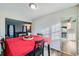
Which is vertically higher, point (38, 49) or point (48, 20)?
point (48, 20)

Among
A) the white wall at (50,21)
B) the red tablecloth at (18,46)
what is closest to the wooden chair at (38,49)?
the red tablecloth at (18,46)

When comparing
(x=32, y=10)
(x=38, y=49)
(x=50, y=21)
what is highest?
(x=32, y=10)

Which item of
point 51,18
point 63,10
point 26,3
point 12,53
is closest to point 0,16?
point 26,3

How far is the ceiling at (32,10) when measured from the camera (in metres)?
1.81

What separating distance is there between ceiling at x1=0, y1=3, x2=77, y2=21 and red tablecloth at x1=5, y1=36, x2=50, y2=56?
0.41 meters

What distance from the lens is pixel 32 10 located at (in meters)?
1.87

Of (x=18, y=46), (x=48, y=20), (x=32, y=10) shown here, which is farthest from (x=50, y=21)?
(x=18, y=46)

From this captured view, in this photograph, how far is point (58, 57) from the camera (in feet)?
6.08

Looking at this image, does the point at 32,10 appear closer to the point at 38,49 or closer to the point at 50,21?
the point at 50,21

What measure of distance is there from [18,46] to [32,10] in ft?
2.16

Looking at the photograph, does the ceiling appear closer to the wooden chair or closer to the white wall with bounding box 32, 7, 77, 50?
the white wall with bounding box 32, 7, 77, 50

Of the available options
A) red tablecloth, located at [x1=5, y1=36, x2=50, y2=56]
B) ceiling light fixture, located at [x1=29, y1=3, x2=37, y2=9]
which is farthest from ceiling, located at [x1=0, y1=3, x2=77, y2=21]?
red tablecloth, located at [x1=5, y1=36, x2=50, y2=56]

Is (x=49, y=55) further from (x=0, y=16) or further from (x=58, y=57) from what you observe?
(x=0, y=16)

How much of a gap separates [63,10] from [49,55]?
803mm
